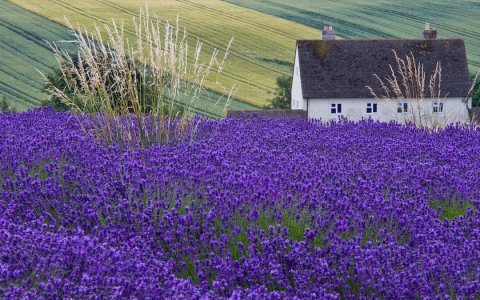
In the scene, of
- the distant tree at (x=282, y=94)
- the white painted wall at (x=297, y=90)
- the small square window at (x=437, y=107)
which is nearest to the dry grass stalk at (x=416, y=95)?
the small square window at (x=437, y=107)

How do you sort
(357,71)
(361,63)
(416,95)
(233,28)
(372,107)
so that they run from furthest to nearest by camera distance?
(233,28) < (372,107) < (361,63) < (357,71) < (416,95)

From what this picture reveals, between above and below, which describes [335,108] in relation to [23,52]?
below

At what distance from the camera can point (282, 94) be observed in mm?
43344

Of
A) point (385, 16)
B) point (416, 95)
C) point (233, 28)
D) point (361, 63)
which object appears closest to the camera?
point (416, 95)

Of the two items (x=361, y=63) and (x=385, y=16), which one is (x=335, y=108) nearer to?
(x=361, y=63)

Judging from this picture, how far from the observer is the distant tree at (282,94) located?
4262cm

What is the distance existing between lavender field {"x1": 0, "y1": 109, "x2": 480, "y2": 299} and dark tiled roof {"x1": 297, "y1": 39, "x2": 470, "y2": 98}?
31.5 metres

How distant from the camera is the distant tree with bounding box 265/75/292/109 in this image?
42.6 m

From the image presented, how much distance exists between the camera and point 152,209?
4.75 m

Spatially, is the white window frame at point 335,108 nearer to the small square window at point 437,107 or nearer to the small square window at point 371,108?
the small square window at point 371,108

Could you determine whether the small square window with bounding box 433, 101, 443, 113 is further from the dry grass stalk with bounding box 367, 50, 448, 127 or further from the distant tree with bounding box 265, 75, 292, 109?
the distant tree with bounding box 265, 75, 292, 109

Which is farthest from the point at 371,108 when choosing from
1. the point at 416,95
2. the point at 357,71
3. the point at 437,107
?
the point at 416,95

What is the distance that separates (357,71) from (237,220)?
113 feet

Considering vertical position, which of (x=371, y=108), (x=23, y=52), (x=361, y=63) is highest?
(x=361, y=63)
